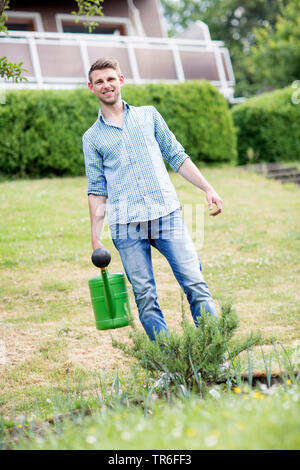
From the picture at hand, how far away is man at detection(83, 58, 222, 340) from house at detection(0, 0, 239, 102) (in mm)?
10223

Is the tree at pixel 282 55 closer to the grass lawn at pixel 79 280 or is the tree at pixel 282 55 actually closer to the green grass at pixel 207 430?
the grass lawn at pixel 79 280

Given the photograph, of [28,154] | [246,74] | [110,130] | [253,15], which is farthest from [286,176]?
[253,15]

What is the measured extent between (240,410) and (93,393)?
6.03 ft

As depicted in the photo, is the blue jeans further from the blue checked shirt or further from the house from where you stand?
the house

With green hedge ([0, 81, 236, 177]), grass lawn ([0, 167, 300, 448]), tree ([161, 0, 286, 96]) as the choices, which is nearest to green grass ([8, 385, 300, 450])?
grass lawn ([0, 167, 300, 448])

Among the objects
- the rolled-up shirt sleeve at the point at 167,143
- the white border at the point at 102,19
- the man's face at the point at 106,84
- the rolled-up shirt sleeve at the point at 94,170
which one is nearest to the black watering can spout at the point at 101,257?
the rolled-up shirt sleeve at the point at 94,170

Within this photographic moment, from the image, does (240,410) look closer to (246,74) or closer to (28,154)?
(28,154)

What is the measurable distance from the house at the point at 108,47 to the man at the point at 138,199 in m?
10.2

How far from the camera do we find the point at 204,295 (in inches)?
144

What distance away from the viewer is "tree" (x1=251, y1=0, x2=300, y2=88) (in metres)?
22.1

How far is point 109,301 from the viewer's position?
11.7ft

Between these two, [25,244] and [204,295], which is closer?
[204,295]

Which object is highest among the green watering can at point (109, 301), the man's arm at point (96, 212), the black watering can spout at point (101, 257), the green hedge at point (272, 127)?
the green hedge at point (272, 127)

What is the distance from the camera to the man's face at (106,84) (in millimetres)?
3672
